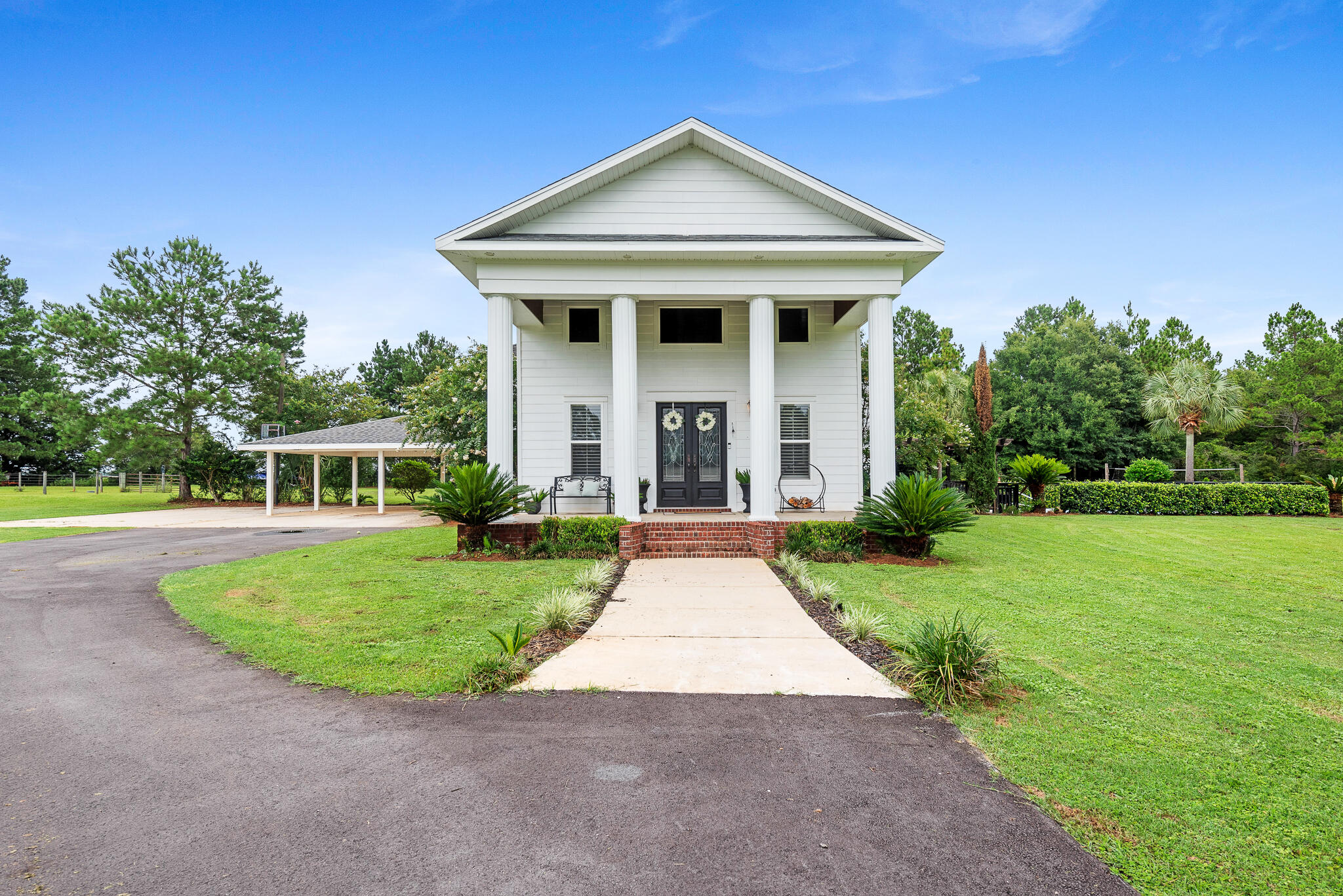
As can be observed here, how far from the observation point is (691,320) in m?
12.6

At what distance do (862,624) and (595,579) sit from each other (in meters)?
3.46

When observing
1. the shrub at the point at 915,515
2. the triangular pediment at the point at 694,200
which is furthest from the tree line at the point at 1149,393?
the shrub at the point at 915,515

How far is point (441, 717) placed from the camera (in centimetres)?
371

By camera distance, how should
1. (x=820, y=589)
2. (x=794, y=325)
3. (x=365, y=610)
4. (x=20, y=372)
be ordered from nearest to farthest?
1. (x=365, y=610)
2. (x=820, y=589)
3. (x=794, y=325)
4. (x=20, y=372)

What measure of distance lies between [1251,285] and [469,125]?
1755 inches

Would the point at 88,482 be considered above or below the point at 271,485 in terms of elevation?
below

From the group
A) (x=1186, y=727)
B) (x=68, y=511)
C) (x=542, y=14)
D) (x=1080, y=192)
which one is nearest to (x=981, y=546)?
(x=1186, y=727)

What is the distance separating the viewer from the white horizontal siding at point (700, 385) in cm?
1228


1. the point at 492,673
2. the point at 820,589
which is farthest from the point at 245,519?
the point at 820,589

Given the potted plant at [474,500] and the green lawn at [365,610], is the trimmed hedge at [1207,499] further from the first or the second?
the potted plant at [474,500]

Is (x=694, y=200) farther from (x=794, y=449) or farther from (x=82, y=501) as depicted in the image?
(x=82, y=501)

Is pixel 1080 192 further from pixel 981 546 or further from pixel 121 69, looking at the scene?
pixel 121 69

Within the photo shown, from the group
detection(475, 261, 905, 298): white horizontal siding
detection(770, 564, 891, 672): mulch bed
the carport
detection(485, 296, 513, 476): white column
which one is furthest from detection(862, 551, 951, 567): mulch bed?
the carport

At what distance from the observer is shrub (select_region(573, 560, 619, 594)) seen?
745 centimetres
